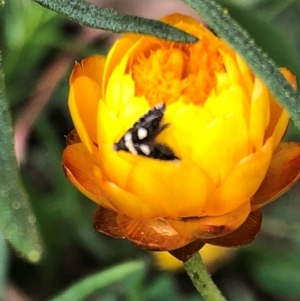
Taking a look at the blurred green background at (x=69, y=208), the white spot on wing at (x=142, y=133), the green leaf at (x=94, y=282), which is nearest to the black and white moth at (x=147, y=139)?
the white spot on wing at (x=142, y=133)

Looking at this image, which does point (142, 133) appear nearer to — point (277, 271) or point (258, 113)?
point (258, 113)

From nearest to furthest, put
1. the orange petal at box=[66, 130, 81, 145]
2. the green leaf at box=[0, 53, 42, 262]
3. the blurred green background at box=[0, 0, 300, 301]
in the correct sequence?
the green leaf at box=[0, 53, 42, 262]
the orange petal at box=[66, 130, 81, 145]
the blurred green background at box=[0, 0, 300, 301]

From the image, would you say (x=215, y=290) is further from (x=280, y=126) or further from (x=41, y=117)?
(x=41, y=117)

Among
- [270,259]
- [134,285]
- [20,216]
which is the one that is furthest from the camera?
[270,259]

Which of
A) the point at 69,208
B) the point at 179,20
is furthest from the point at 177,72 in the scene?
the point at 69,208

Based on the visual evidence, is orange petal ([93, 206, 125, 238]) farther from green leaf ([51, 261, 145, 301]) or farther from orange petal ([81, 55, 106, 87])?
green leaf ([51, 261, 145, 301])

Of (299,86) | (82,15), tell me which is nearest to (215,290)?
(82,15)

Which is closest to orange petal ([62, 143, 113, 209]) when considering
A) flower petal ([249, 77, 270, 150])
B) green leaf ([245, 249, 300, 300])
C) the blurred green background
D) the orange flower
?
the orange flower
